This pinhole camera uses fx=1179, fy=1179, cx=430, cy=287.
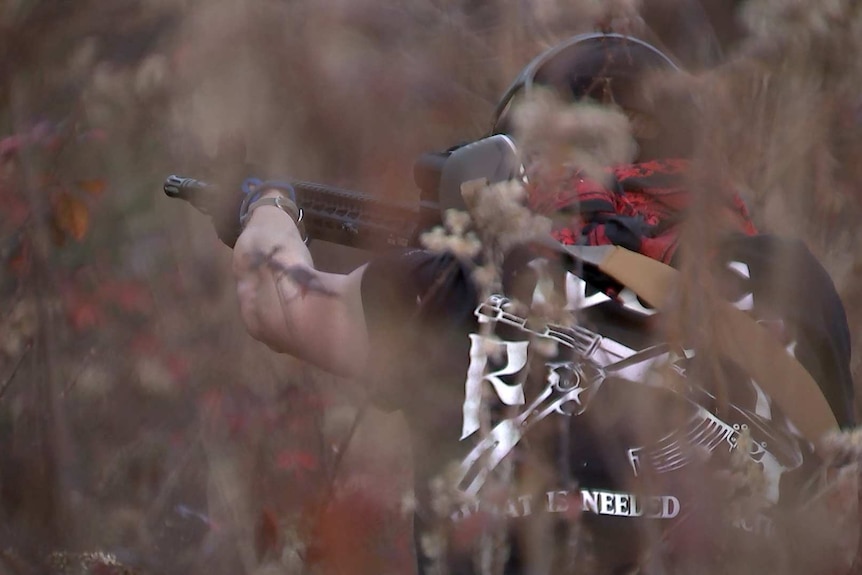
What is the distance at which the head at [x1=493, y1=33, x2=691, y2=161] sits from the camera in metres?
1.50

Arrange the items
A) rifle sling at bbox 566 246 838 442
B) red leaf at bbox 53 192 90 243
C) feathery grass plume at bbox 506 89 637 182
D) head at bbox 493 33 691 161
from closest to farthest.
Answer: feathery grass plume at bbox 506 89 637 182 → rifle sling at bbox 566 246 838 442 → head at bbox 493 33 691 161 → red leaf at bbox 53 192 90 243

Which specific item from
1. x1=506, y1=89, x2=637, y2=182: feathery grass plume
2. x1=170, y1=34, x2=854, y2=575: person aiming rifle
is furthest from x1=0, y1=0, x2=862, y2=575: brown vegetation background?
x1=506, y1=89, x2=637, y2=182: feathery grass plume

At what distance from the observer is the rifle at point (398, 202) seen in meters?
1.40

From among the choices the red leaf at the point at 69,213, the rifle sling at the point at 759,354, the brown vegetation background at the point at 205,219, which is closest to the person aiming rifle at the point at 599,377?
the rifle sling at the point at 759,354

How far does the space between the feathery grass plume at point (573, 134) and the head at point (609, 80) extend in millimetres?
261

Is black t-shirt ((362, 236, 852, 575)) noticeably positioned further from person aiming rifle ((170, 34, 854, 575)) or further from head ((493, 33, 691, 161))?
head ((493, 33, 691, 161))

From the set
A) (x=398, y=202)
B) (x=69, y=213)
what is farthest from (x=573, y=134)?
(x=69, y=213)

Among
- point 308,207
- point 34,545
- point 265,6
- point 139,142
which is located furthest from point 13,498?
point 265,6

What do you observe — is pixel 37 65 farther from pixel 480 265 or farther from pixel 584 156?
pixel 584 156

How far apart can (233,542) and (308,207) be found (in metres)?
0.64

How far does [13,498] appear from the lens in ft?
7.55

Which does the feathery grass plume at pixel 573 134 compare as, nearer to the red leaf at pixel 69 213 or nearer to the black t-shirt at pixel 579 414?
the black t-shirt at pixel 579 414

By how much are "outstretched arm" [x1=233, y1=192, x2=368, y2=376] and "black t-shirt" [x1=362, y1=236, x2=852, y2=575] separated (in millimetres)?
64

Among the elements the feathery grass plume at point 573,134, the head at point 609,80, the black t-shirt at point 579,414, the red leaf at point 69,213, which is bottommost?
the red leaf at point 69,213
